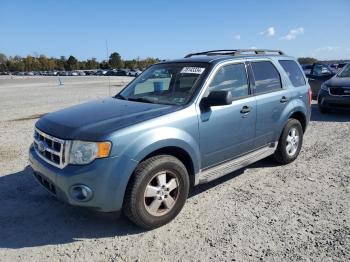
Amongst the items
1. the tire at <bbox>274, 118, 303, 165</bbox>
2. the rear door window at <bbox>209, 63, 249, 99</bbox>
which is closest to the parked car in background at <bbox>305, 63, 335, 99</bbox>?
the tire at <bbox>274, 118, 303, 165</bbox>

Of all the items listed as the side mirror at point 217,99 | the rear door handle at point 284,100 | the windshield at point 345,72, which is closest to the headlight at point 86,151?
the side mirror at point 217,99

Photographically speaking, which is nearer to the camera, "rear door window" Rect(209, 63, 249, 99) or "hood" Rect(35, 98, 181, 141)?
"hood" Rect(35, 98, 181, 141)

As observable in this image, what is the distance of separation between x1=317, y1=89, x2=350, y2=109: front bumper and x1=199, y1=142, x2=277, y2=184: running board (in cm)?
592

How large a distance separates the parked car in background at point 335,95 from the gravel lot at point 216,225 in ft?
17.7

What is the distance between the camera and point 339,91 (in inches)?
411

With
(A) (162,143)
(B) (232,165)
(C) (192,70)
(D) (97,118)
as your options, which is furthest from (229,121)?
(D) (97,118)

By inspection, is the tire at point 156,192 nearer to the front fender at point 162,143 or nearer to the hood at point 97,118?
→ the front fender at point 162,143

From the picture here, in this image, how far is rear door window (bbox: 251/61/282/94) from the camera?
201 inches

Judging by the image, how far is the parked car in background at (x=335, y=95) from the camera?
33.7 ft

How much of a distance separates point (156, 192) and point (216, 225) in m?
0.77

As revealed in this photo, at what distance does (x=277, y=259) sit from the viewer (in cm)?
321

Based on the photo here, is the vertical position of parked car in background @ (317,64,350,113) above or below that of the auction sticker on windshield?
below

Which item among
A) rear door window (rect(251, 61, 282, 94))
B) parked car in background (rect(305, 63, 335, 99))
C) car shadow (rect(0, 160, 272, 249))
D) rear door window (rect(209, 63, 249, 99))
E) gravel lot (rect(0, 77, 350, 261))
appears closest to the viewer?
gravel lot (rect(0, 77, 350, 261))

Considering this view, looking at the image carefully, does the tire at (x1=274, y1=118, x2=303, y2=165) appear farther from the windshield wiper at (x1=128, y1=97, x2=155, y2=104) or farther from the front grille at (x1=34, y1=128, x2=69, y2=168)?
the front grille at (x1=34, y1=128, x2=69, y2=168)
